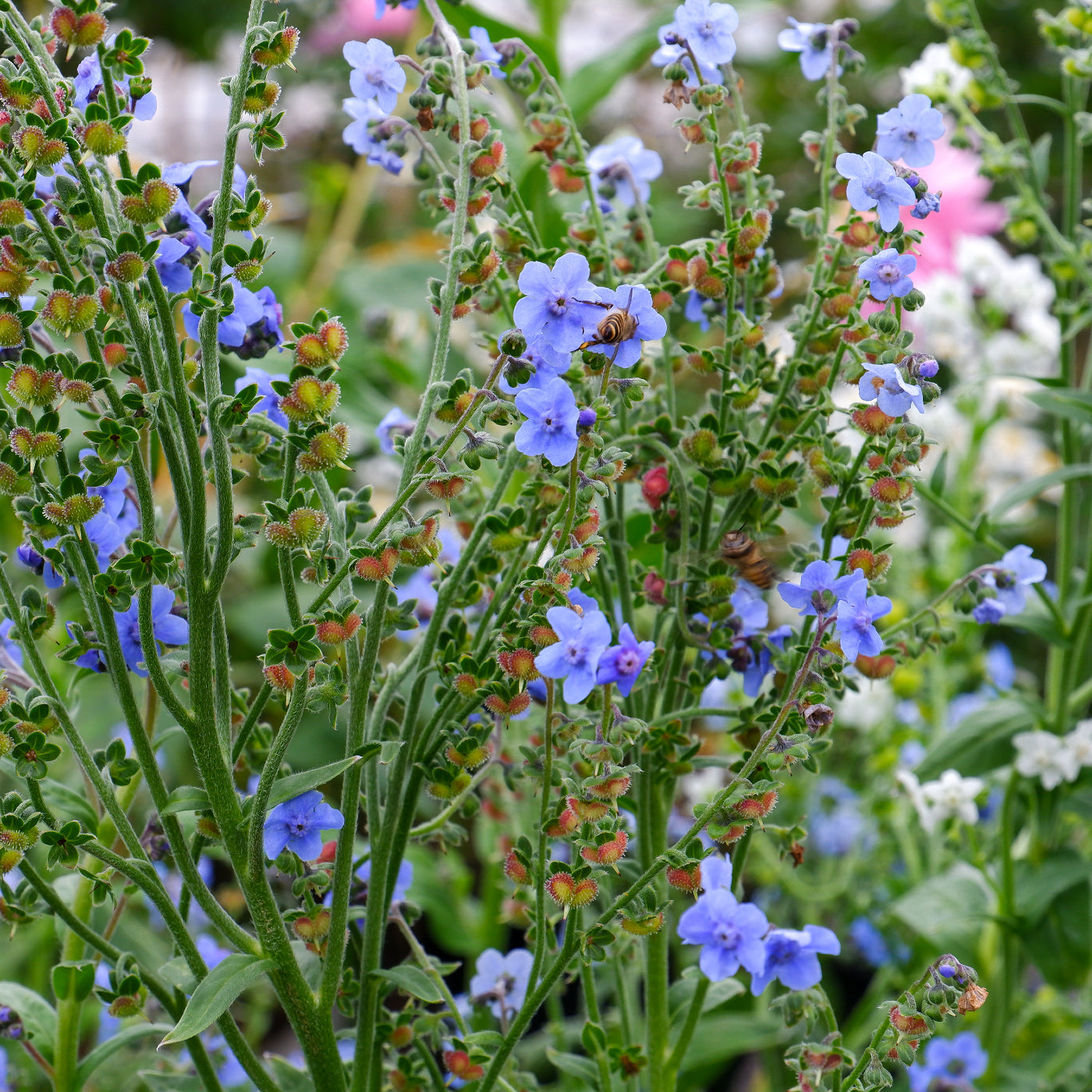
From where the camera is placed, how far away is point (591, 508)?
1.57 ft

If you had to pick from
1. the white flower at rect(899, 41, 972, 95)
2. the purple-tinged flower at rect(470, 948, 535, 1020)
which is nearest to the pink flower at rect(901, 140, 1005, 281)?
the white flower at rect(899, 41, 972, 95)

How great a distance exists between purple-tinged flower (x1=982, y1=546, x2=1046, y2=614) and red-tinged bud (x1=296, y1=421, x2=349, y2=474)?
0.35 meters

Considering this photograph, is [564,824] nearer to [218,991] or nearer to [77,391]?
[218,991]

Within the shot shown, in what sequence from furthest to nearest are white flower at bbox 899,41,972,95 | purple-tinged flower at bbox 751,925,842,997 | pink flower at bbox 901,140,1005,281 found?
pink flower at bbox 901,140,1005,281, white flower at bbox 899,41,972,95, purple-tinged flower at bbox 751,925,842,997

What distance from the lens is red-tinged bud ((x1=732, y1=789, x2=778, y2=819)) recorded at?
1.54 ft

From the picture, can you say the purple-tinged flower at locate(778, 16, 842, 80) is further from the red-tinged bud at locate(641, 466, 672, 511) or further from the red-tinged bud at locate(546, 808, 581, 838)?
the red-tinged bud at locate(546, 808, 581, 838)

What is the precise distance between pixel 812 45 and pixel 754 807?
1.33 ft

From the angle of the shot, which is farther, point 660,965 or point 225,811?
point 660,965

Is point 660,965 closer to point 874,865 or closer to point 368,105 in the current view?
point 368,105

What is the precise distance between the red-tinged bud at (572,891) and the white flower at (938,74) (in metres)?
0.65

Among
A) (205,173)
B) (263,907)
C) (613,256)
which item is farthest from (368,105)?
(205,173)

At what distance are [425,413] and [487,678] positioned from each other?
0.11m

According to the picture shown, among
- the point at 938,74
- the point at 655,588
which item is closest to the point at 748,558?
the point at 655,588

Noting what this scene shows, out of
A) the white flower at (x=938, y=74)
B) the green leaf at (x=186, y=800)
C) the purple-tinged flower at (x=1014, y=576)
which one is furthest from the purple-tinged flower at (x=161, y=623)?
the white flower at (x=938, y=74)
